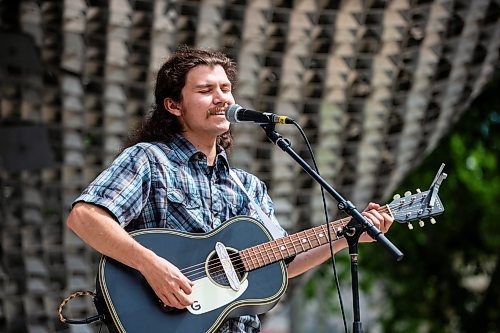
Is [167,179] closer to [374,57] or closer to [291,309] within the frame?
[374,57]

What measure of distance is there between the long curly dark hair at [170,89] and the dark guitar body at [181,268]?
15.1 inches

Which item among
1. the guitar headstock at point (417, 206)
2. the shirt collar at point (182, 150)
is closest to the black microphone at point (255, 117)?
the shirt collar at point (182, 150)

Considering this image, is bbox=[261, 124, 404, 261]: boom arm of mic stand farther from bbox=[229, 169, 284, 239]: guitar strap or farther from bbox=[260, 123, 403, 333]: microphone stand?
bbox=[229, 169, 284, 239]: guitar strap

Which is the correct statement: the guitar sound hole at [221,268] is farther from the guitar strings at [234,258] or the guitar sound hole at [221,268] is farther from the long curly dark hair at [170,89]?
the long curly dark hair at [170,89]

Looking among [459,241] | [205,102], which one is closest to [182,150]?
[205,102]

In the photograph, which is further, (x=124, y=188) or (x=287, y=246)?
(x=287, y=246)


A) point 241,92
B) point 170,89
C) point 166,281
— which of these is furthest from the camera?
point 241,92

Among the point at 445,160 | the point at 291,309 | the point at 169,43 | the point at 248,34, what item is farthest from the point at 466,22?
the point at 291,309

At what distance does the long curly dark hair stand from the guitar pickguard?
1.69 feet

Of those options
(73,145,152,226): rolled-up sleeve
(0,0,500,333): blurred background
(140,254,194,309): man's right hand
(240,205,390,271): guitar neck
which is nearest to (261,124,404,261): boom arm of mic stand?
(240,205,390,271): guitar neck

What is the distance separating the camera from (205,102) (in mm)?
3156

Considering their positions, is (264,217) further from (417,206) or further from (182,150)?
(417,206)

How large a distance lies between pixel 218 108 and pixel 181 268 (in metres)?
0.54

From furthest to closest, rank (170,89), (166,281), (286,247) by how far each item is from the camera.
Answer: (170,89)
(286,247)
(166,281)
